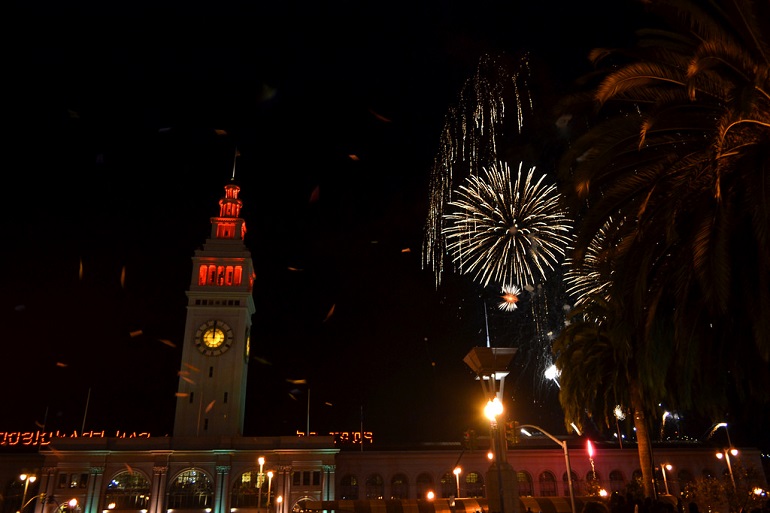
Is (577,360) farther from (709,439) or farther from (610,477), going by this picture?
(709,439)

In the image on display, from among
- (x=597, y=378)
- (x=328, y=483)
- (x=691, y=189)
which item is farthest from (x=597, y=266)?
(x=328, y=483)

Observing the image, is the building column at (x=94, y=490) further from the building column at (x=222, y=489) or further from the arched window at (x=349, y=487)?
the arched window at (x=349, y=487)

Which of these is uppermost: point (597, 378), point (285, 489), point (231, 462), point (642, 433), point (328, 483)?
point (597, 378)

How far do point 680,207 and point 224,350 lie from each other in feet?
224

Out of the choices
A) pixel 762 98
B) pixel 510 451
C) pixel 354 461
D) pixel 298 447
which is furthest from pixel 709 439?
pixel 762 98

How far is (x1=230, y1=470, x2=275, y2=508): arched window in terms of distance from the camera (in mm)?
66000

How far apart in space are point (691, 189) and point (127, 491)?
67.4 m

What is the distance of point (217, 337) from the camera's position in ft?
255

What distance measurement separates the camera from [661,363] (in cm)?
1875

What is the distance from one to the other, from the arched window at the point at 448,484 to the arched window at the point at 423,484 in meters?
1.44

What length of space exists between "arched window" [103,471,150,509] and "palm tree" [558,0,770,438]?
204 ft

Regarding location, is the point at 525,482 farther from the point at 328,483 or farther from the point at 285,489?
the point at 285,489

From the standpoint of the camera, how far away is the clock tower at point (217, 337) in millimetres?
74500

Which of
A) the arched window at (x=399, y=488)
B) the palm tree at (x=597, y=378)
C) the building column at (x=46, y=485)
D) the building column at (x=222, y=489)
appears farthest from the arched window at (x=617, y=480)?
the building column at (x=46, y=485)
